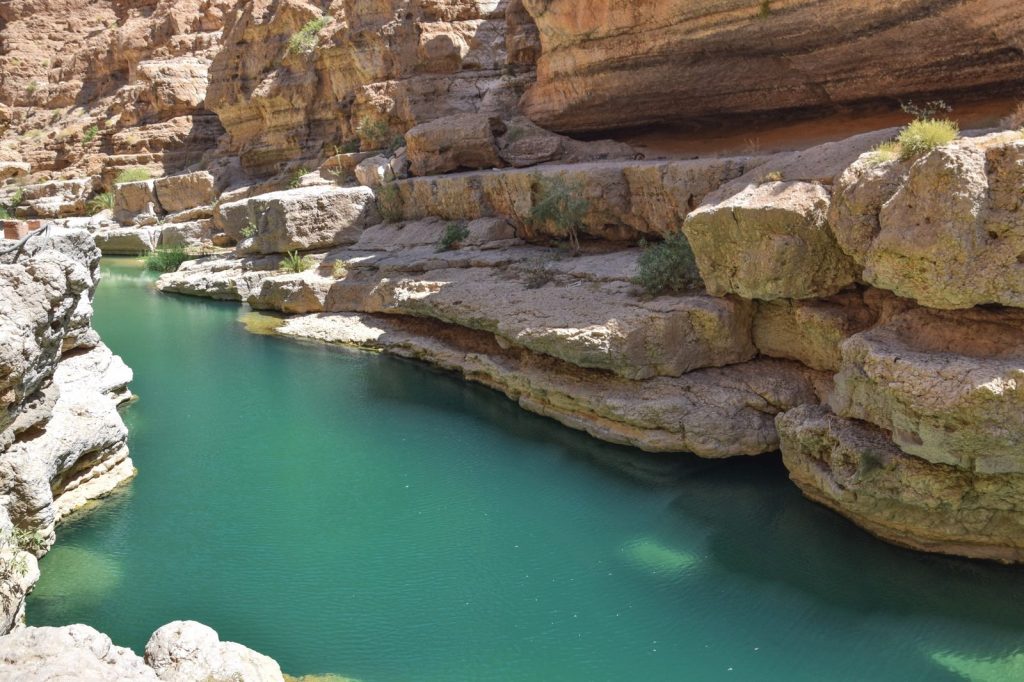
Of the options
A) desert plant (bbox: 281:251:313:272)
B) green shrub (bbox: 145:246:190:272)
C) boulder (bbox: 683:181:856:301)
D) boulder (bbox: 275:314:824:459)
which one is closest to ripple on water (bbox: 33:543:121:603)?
boulder (bbox: 275:314:824:459)

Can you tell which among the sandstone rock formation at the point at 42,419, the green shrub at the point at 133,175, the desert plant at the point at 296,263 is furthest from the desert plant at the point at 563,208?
the green shrub at the point at 133,175

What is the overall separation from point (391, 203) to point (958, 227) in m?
14.2

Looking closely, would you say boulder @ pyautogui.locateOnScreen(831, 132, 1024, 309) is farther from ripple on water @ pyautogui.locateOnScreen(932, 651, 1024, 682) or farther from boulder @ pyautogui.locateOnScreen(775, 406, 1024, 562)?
ripple on water @ pyautogui.locateOnScreen(932, 651, 1024, 682)

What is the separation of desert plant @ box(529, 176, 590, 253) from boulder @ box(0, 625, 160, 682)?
35.0ft

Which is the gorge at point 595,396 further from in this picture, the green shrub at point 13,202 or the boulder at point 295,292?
the green shrub at point 13,202

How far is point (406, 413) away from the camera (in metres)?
12.1

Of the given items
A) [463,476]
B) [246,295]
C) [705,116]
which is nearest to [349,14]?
[246,295]

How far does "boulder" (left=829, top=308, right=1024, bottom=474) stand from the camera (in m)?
6.62

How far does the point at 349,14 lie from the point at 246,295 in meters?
10.4

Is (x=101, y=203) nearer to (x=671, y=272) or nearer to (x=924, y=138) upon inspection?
(x=671, y=272)

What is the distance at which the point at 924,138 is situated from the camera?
7.70 m

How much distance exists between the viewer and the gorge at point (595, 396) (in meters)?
6.75

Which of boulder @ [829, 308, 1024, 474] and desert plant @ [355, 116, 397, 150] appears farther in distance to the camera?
desert plant @ [355, 116, 397, 150]

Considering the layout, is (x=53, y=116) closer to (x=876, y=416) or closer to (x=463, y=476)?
(x=463, y=476)
